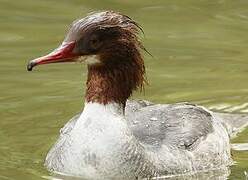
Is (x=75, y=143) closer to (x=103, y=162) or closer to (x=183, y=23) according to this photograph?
(x=103, y=162)

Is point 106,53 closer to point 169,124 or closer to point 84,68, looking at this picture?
point 169,124

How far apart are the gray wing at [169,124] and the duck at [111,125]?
0.5 inches

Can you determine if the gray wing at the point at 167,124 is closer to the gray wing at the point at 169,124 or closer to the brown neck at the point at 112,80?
the gray wing at the point at 169,124

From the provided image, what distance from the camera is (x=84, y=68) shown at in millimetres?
13164

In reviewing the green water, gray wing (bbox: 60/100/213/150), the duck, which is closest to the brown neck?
the duck

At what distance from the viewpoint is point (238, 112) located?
11.7m

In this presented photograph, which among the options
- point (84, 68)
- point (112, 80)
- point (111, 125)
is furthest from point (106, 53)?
point (84, 68)

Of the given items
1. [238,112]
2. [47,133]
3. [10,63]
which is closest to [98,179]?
[47,133]

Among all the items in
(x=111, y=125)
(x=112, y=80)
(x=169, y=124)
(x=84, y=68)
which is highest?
(x=112, y=80)

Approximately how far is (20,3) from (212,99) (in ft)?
15.1

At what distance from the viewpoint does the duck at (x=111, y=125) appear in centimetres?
929

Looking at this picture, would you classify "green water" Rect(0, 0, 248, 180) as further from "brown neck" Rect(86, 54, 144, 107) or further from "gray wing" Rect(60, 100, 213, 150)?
"brown neck" Rect(86, 54, 144, 107)

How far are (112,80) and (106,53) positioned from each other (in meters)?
0.27

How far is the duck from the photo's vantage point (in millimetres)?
9289
